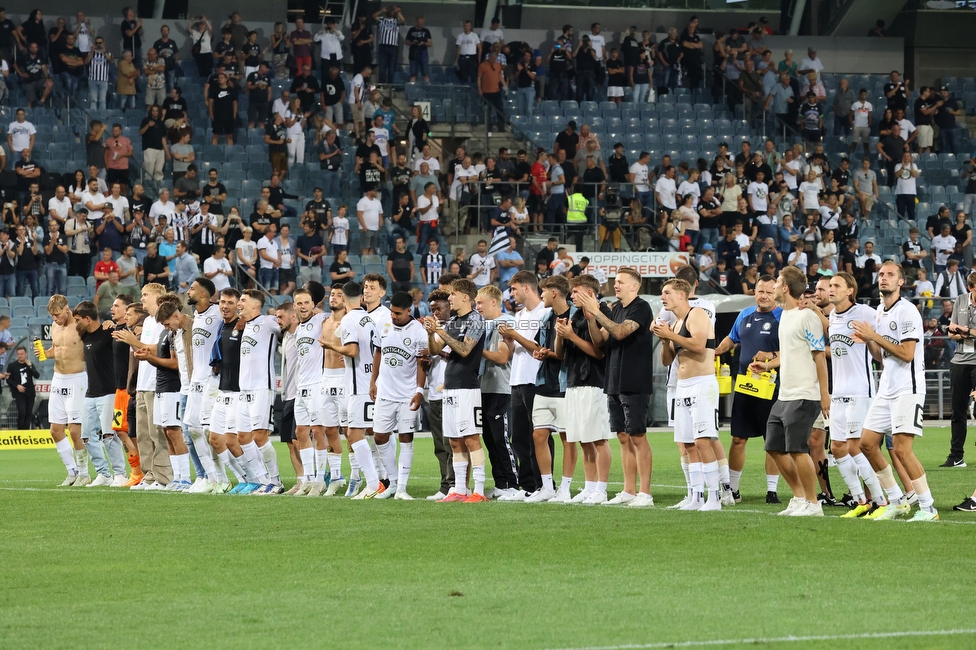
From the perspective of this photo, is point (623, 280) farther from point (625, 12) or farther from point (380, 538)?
point (625, 12)

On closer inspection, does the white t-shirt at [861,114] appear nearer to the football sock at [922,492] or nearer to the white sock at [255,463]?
the white sock at [255,463]

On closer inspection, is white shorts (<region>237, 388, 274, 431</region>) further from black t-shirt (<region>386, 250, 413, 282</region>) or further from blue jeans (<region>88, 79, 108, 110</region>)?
blue jeans (<region>88, 79, 108, 110</region>)

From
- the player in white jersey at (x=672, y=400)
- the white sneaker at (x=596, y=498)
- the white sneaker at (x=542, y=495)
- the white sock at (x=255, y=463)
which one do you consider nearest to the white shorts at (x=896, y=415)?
the player in white jersey at (x=672, y=400)

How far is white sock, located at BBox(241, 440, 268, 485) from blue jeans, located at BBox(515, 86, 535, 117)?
893 inches

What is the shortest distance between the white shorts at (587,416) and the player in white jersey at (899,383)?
9.37ft

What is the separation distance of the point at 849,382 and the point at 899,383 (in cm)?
66

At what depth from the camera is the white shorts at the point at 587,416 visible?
1434 cm

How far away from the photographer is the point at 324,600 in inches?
344

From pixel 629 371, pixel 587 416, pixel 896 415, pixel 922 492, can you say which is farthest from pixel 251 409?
pixel 922 492

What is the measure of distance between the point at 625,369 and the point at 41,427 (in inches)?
693

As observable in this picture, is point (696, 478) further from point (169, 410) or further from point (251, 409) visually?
point (169, 410)

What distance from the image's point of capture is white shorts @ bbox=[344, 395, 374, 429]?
1570 cm

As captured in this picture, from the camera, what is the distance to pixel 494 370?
15.3 meters

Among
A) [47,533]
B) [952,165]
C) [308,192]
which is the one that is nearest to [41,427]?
[308,192]
